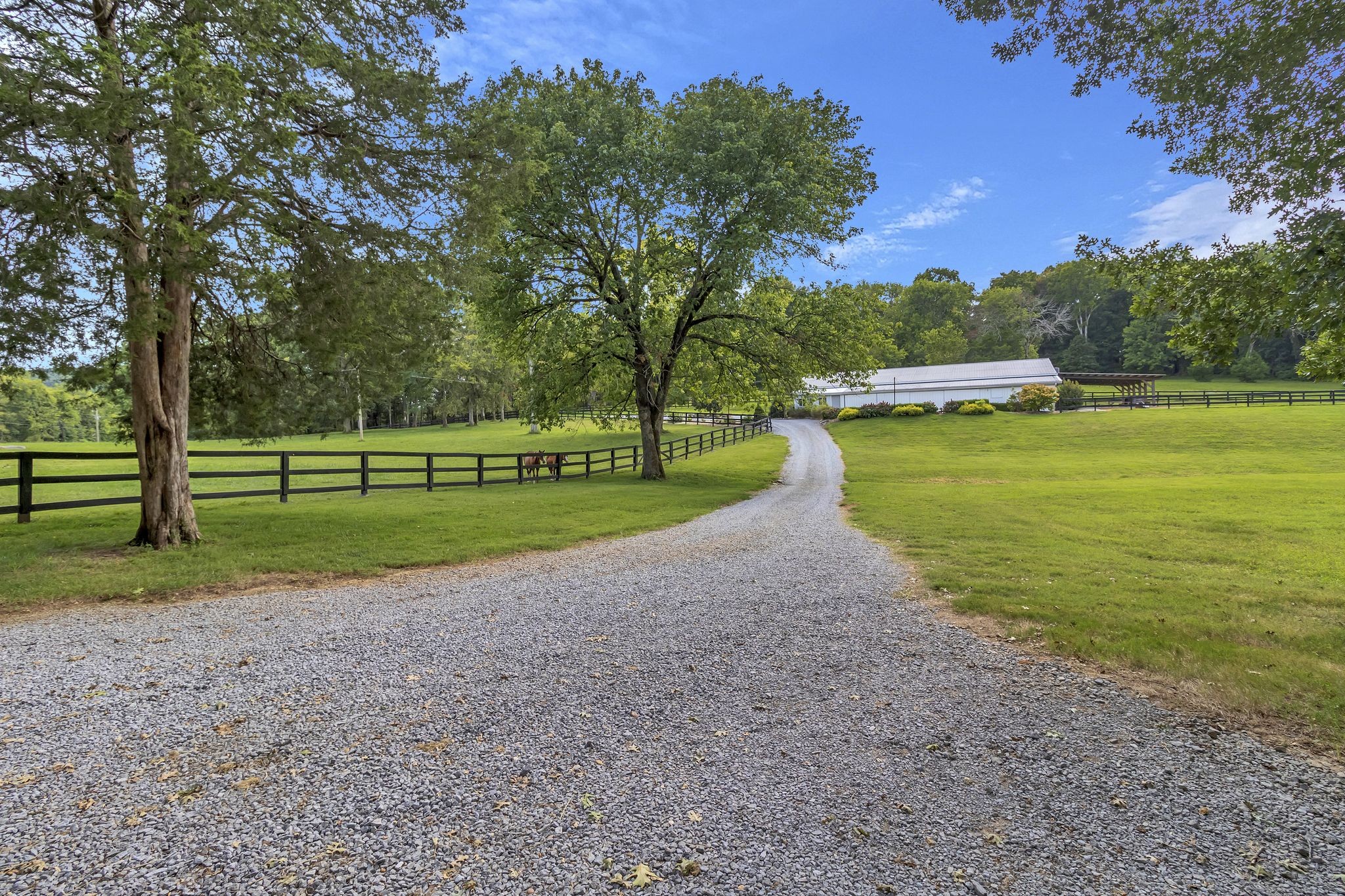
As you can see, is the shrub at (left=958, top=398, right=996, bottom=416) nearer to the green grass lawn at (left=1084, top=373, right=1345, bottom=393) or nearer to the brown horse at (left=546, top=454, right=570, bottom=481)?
the green grass lawn at (left=1084, top=373, right=1345, bottom=393)

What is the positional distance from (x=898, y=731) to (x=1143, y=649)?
264cm

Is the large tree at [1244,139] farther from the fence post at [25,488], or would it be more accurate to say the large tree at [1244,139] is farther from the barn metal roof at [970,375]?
the barn metal roof at [970,375]

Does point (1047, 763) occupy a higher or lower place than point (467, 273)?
lower

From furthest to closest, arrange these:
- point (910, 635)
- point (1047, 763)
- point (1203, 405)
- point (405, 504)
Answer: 1. point (1203, 405)
2. point (405, 504)
3. point (910, 635)
4. point (1047, 763)

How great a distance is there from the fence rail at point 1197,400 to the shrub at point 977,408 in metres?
5.91

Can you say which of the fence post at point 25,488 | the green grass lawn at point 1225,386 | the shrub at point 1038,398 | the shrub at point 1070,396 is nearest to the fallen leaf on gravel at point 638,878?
the fence post at point 25,488

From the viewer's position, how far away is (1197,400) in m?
46.6

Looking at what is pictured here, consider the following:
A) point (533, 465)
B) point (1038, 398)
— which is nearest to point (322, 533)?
point (533, 465)

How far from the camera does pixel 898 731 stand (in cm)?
347

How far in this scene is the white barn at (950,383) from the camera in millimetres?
50281

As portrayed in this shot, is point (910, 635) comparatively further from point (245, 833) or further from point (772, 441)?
point (772, 441)

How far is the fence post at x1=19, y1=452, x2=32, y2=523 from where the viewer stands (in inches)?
348

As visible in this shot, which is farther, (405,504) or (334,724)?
(405,504)

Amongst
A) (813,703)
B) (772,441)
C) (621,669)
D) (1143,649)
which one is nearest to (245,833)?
(621,669)
